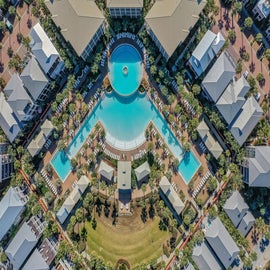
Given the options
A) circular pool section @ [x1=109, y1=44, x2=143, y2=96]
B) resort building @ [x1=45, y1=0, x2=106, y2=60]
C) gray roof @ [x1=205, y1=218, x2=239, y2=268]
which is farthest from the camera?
circular pool section @ [x1=109, y1=44, x2=143, y2=96]

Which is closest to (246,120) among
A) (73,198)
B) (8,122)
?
(73,198)

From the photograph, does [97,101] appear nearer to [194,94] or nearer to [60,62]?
[60,62]

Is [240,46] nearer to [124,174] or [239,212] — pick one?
[239,212]

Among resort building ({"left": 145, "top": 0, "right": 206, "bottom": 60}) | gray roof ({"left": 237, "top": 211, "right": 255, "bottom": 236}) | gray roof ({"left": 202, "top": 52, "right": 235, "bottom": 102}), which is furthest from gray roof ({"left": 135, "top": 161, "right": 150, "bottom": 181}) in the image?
resort building ({"left": 145, "top": 0, "right": 206, "bottom": 60})

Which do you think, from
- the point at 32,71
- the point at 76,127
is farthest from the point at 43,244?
the point at 32,71

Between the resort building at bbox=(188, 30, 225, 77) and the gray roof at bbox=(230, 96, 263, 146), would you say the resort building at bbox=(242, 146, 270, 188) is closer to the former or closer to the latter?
the gray roof at bbox=(230, 96, 263, 146)

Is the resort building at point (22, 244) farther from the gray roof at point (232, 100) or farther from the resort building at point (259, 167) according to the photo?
the gray roof at point (232, 100)

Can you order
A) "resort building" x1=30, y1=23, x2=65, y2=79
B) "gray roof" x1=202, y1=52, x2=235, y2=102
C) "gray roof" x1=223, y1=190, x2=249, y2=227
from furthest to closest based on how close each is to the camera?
"resort building" x1=30, y1=23, x2=65, y2=79, "gray roof" x1=223, y1=190, x2=249, y2=227, "gray roof" x1=202, y1=52, x2=235, y2=102
